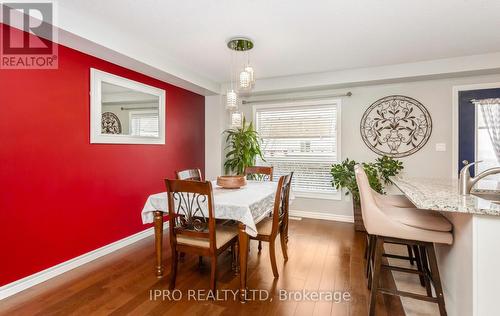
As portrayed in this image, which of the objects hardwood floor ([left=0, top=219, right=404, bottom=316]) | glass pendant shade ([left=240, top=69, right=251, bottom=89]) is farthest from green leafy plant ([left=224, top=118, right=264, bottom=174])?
glass pendant shade ([left=240, top=69, right=251, bottom=89])

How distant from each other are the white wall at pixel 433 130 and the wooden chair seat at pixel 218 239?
245 cm

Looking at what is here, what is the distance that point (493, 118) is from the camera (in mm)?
3291

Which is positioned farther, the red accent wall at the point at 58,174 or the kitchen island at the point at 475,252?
the red accent wall at the point at 58,174

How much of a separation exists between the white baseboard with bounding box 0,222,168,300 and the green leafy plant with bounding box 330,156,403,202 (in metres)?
2.89

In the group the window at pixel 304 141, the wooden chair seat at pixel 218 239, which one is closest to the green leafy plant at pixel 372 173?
the window at pixel 304 141

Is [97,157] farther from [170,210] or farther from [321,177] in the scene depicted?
[321,177]

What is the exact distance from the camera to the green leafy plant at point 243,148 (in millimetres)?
4219

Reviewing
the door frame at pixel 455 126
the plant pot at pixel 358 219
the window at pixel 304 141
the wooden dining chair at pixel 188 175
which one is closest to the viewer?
the wooden dining chair at pixel 188 175

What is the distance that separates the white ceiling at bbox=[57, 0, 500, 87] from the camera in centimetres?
212

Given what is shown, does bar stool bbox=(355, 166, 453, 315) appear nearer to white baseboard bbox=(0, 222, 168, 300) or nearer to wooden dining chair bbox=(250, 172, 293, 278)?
wooden dining chair bbox=(250, 172, 293, 278)

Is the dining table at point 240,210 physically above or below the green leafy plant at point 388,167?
below

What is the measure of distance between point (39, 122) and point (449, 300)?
343 cm

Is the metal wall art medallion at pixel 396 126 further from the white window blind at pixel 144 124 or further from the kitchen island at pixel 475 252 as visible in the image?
the white window blind at pixel 144 124

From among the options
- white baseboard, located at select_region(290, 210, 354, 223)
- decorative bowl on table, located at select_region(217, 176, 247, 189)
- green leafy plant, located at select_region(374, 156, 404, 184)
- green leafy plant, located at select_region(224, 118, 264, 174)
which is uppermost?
green leafy plant, located at select_region(224, 118, 264, 174)
